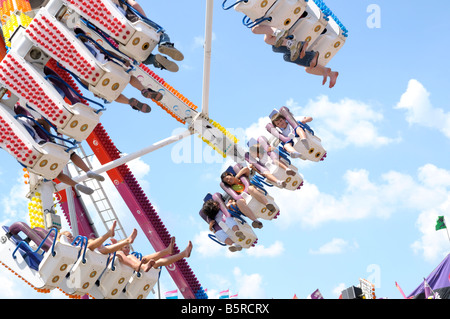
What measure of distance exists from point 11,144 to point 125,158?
2.87 metres

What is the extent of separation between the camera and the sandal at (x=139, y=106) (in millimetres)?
7355

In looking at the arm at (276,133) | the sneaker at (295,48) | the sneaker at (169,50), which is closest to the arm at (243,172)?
the arm at (276,133)

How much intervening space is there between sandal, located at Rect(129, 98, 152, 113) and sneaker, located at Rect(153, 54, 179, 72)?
54 centimetres


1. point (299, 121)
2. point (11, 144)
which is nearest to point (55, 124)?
point (11, 144)

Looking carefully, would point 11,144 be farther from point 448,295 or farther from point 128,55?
point 448,295

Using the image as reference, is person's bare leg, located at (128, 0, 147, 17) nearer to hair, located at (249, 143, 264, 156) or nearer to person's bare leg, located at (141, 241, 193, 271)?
person's bare leg, located at (141, 241, 193, 271)

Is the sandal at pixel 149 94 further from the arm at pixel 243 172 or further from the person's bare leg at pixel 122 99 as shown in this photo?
the arm at pixel 243 172

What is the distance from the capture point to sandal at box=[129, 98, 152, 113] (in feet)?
24.1

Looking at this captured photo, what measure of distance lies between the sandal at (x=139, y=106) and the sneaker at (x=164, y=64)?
1.78ft

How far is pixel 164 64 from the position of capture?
6984mm

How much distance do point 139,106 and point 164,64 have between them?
650 millimetres
